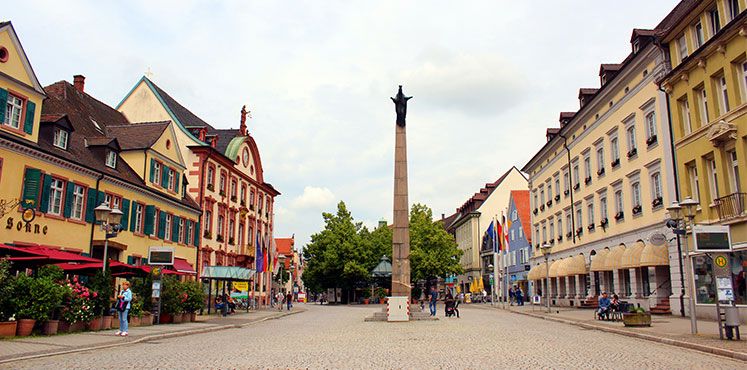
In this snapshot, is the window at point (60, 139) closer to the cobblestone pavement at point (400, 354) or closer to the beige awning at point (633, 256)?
the cobblestone pavement at point (400, 354)

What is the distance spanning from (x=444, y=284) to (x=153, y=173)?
2725 inches

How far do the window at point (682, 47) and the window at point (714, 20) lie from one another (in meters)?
2.09

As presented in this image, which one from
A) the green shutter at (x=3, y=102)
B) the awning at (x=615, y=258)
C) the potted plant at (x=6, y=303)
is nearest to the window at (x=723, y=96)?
the awning at (x=615, y=258)

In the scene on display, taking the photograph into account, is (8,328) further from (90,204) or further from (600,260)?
(600,260)

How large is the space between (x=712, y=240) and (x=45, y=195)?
75.5ft

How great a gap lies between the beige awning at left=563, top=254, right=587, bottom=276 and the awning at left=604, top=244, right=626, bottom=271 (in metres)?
6.45

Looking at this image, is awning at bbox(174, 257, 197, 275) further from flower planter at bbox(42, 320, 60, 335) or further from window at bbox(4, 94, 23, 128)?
flower planter at bbox(42, 320, 60, 335)

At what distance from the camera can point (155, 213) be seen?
34562 mm

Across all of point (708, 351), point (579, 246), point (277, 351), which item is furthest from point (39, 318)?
point (579, 246)

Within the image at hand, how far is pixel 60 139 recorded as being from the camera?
26.3 m

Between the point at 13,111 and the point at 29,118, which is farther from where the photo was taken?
the point at 29,118

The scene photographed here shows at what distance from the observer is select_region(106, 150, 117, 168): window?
3036cm

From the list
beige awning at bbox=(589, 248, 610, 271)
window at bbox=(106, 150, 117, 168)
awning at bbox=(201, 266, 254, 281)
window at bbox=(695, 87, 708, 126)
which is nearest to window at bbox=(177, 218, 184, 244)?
awning at bbox=(201, 266, 254, 281)

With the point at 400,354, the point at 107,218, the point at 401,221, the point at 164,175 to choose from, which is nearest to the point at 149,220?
the point at 164,175
